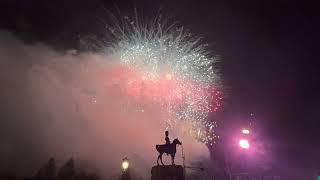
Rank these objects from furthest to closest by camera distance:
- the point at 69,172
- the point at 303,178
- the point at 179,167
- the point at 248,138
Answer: the point at 69,172 < the point at 303,178 < the point at 179,167 < the point at 248,138

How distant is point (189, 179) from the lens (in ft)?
119

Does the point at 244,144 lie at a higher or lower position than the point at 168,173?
higher

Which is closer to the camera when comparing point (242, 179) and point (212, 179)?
point (242, 179)

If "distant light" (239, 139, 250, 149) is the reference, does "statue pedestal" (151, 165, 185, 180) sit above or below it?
below

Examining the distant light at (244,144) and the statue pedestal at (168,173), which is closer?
the distant light at (244,144)

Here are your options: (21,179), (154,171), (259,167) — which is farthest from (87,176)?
(259,167)

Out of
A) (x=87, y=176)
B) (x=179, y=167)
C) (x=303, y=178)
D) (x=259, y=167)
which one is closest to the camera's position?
(x=259, y=167)

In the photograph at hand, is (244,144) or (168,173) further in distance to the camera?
(168,173)

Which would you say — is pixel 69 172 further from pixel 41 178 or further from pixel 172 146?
pixel 172 146

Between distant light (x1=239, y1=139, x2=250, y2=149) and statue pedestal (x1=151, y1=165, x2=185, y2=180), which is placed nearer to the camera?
distant light (x1=239, y1=139, x2=250, y2=149)

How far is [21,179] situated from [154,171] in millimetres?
19388

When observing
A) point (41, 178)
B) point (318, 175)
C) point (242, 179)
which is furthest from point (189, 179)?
point (318, 175)

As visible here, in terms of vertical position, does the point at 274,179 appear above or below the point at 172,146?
below

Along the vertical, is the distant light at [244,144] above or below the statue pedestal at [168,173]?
above
